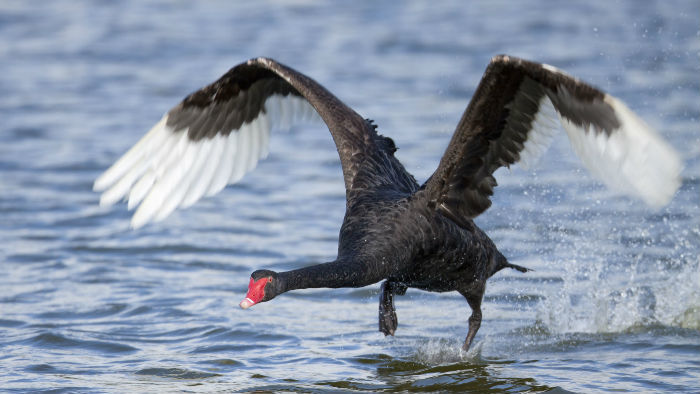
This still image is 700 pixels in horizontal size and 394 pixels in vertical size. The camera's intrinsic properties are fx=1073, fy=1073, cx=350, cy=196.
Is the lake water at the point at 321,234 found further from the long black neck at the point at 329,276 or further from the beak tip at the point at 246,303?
the beak tip at the point at 246,303

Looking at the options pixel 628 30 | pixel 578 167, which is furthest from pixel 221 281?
pixel 628 30

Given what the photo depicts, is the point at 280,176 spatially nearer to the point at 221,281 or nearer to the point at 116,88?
the point at 221,281

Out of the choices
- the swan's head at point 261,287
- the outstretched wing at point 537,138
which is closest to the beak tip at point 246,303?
the swan's head at point 261,287

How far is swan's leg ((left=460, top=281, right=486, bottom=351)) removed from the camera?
6742 millimetres

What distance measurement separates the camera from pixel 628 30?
16750 mm

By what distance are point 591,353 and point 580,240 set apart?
8.11 feet

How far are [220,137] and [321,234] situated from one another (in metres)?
2.30

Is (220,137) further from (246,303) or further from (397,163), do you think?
(246,303)

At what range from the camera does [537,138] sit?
21.5 feet

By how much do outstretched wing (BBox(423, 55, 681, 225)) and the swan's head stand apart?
1.52 metres

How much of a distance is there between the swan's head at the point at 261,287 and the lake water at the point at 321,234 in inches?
45.0

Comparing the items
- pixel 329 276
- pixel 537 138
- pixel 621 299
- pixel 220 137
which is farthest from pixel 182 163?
pixel 621 299

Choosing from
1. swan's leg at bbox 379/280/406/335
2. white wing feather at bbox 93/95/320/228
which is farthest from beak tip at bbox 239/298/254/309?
white wing feather at bbox 93/95/320/228

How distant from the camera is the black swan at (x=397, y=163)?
5.46m
